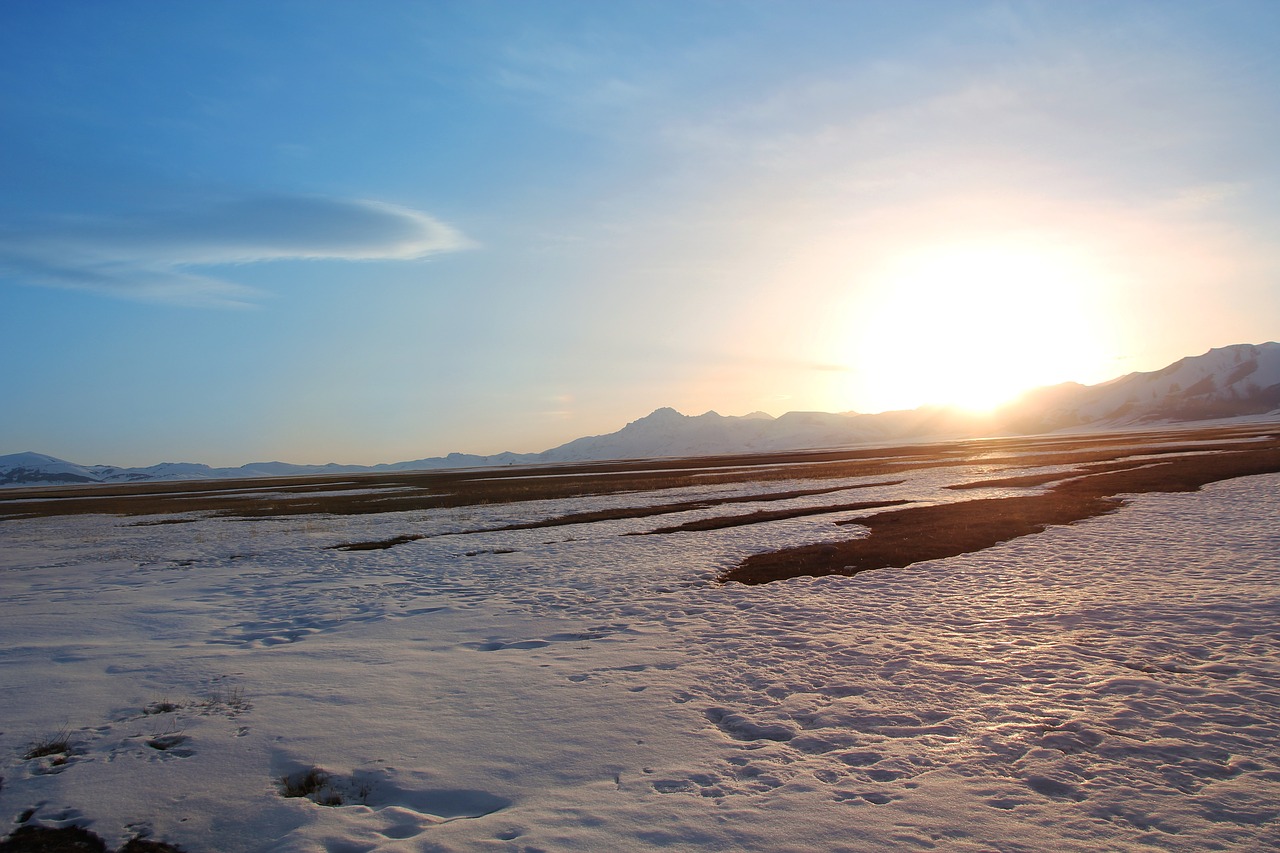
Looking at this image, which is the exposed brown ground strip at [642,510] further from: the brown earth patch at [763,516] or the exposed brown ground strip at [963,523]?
the exposed brown ground strip at [963,523]

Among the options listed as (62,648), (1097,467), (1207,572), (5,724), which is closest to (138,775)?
(5,724)

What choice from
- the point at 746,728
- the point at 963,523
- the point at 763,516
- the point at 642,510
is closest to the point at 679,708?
the point at 746,728

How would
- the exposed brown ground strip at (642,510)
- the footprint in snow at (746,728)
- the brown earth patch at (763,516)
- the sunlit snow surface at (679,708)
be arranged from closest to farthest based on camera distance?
1. the sunlit snow surface at (679,708)
2. the footprint in snow at (746,728)
3. the brown earth patch at (763,516)
4. the exposed brown ground strip at (642,510)

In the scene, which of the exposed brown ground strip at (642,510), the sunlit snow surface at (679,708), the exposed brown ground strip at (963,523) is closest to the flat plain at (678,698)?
the sunlit snow surface at (679,708)

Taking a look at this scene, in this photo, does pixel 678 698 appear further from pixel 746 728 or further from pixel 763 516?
pixel 763 516

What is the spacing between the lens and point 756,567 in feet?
63.2

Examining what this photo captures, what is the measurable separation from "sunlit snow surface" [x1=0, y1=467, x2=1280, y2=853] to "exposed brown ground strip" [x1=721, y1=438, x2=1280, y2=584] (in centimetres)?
153

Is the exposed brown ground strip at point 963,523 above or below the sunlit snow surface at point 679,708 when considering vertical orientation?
below

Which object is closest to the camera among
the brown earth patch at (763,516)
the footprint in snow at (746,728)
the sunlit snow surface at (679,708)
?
the sunlit snow surface at (679,708)

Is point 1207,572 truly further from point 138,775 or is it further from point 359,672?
point 138,775

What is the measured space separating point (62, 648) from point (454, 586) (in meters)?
8.27

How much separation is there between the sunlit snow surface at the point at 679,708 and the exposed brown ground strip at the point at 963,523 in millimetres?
1531

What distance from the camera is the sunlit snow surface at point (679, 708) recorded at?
21.0 feet

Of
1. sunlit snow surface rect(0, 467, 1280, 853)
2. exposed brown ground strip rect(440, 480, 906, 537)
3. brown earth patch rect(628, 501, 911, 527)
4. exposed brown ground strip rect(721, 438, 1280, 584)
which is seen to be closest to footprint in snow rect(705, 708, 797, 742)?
sunlit snow surface rect(0, 467, 1280, 853)
